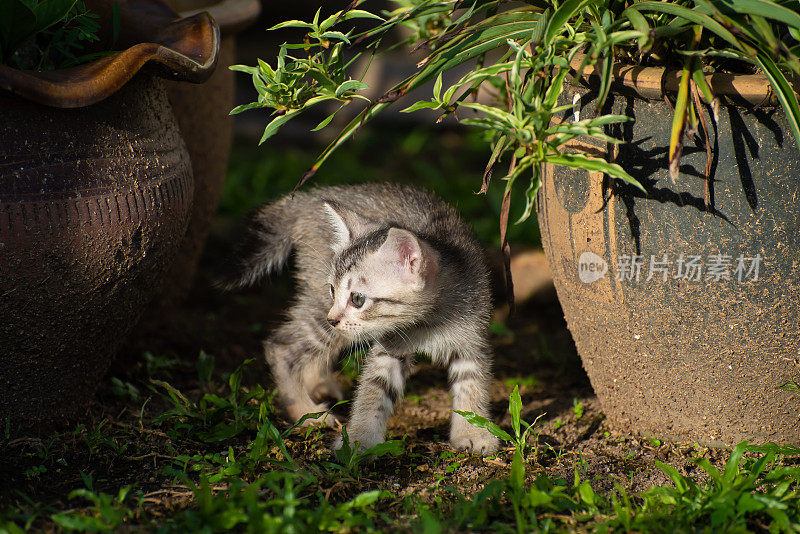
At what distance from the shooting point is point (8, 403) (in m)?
2.64

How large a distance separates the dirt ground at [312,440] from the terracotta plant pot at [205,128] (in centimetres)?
30

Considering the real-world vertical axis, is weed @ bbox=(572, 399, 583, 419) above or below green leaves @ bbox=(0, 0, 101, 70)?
below

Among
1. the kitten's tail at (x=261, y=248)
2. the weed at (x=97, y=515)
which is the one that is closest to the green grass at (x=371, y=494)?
the weed at (x=97, y=515)

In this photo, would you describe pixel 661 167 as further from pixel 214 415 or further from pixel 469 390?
pixel 214 415

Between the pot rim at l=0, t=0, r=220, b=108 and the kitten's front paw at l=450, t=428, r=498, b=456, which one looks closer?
the pot rim at l=0, t=0, r=220, b=108

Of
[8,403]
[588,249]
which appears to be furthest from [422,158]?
[8,403]

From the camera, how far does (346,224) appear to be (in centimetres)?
325

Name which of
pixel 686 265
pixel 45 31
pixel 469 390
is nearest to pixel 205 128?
→ pixel 45 31

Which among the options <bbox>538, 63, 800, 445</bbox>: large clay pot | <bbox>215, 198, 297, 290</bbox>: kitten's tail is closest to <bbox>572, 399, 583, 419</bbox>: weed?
<bbox>538, 63, 800, 445</bbox>: large clay pot

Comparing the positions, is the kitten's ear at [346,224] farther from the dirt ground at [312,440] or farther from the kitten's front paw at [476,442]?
the kitten's front paw at [476,442]

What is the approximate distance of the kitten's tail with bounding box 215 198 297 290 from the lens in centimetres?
351

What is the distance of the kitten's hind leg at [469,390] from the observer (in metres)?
3.06

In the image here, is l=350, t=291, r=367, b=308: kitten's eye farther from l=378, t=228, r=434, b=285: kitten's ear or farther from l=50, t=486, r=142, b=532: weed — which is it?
l=50, t=486, r=142, b=532: weed

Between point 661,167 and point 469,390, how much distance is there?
4.01ft
